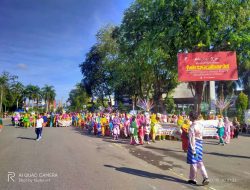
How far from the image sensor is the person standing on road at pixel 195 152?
8.45m

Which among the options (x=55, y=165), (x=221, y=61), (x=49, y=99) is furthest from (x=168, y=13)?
(x=49, y=99)

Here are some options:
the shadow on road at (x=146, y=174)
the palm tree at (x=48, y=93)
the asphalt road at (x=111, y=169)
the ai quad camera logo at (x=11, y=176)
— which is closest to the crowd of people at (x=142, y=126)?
the asphalt road at (x=111, y=169)

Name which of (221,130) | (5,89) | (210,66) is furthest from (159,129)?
(5,89)

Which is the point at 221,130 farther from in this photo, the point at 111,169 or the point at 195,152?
the point at 195,152

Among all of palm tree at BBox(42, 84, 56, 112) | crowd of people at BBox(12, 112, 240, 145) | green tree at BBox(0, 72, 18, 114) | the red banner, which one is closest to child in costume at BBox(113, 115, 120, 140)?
crowd of people at BBox(12, 112, 240, 145)

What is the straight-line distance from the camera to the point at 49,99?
15212 centimetres

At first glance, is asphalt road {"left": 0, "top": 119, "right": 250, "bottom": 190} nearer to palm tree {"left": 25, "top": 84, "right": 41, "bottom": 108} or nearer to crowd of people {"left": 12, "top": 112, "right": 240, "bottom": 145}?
crowd of people {"left": 12, "top": 112, "right": 240, "bottom": 145}

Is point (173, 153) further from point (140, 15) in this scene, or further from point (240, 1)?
point (140, 15)

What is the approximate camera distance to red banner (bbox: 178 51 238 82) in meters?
25.1

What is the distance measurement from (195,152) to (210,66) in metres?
17.8

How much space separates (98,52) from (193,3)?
29.1m

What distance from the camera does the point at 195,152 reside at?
8.47m

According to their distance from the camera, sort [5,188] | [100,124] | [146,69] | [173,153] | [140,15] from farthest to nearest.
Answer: [146,69] → [140,15] → [100,124] → [173,153] → [5,188]

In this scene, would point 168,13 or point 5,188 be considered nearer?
point 5,188
